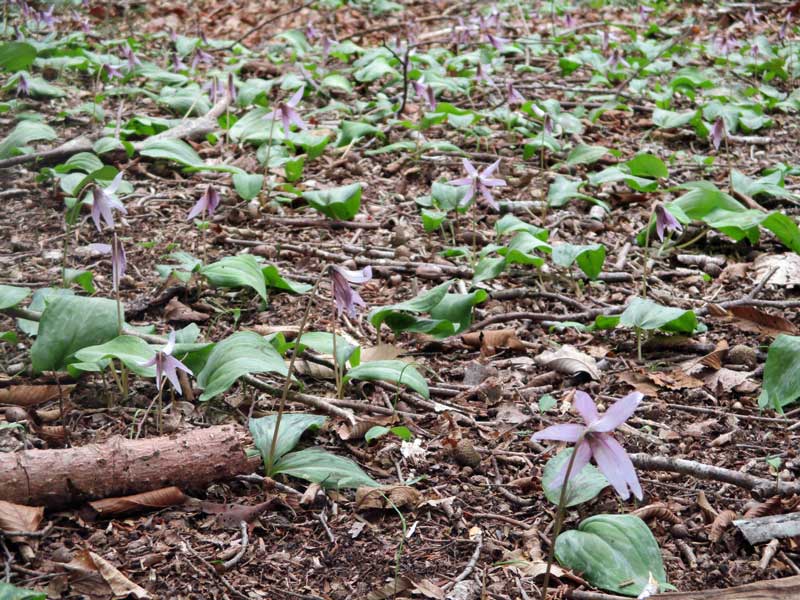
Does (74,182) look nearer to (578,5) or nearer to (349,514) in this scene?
(349,514)

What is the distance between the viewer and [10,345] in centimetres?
244

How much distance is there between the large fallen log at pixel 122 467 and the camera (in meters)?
1.71

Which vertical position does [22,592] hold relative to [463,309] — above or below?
above

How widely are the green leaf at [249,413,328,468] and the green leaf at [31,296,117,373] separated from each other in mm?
494

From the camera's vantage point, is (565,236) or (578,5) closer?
(565,236)

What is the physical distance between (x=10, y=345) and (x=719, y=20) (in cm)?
777

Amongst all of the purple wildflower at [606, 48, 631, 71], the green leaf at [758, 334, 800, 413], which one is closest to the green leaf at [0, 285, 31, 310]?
the green leaf at [758, 334, 800, 413]

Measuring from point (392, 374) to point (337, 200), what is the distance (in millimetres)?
1488

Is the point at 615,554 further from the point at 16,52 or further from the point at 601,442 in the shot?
the point at 16,52

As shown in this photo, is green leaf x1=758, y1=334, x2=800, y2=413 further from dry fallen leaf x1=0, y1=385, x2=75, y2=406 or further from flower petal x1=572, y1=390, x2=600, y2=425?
dry fallen leaf x1=0, y1=385, x2=75, y2=406

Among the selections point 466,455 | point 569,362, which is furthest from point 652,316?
point 466,455

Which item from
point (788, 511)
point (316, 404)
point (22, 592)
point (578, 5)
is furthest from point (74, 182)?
point (578, 5)

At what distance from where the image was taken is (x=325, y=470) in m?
1.92

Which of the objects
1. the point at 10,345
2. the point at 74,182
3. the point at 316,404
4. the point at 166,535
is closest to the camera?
the point at 166,535
